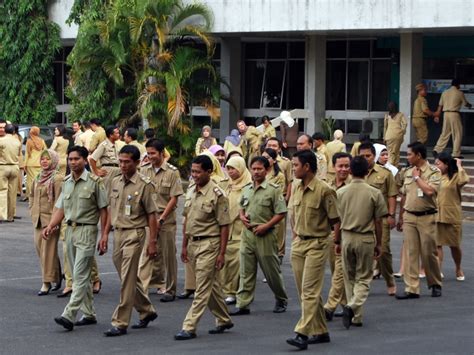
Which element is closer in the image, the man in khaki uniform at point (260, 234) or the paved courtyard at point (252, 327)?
the paved courtyard at point (252, 327)

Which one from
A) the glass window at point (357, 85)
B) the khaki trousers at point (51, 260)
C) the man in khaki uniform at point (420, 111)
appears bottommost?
the khaki trousers at point (51, 260)

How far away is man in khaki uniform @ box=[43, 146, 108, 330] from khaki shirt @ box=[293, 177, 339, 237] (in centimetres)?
209

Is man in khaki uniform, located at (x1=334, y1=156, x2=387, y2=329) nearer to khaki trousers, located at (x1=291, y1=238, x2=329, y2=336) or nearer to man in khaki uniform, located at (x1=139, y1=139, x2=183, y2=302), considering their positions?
khaki trousers, located at (x1=291, y1=238, x2=329, y2=336)

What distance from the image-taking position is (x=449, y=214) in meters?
16.5

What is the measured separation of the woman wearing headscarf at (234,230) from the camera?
1431 centimetres

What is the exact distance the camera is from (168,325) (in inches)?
504

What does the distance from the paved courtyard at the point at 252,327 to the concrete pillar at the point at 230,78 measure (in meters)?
17.5

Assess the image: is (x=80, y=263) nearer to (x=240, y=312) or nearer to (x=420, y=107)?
(x=240, y=312)

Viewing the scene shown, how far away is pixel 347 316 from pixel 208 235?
1.71 meters

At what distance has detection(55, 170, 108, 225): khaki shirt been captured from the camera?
12586 mm

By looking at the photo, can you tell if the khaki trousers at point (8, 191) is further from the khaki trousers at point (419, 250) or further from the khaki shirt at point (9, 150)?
the khaki trousers at point (419, 250)

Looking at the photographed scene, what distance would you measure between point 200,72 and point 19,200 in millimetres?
6047

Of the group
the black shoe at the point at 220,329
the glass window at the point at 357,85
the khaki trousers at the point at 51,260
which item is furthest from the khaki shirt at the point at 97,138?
the black shoe at the point at 220,329

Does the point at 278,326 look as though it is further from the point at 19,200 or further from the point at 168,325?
the point at 19,200
